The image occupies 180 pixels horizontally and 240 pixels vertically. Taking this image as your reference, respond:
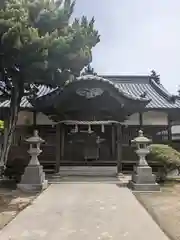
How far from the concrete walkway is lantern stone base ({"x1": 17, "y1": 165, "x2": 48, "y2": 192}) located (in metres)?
1.10

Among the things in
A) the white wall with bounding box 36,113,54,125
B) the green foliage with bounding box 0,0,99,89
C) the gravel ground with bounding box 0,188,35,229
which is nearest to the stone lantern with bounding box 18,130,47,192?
the gravel ground with bounding box 0,188,35,229

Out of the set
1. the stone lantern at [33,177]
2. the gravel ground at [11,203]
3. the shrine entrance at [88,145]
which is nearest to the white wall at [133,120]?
the shrine entrance at [88,145]

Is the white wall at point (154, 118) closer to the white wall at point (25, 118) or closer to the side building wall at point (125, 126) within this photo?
the side building wall at point (125, 126)

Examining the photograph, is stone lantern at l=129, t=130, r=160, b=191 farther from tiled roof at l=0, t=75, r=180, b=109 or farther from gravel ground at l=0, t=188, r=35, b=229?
tiled roof at l=0, t=75, r=180, b=109

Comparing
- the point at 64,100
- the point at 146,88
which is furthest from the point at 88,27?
the point at 146,88

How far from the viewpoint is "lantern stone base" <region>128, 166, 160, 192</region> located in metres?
12.3

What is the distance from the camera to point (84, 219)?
756cm

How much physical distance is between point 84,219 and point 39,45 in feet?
18.5

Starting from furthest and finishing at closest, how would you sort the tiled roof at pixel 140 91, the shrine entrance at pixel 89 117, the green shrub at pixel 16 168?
the tiled roof at pixel 140 91 < the shrine entrance at pixel 89 117 < the green shrub at pixel 16 168

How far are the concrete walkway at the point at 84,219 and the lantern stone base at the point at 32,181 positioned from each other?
Result: 110cm

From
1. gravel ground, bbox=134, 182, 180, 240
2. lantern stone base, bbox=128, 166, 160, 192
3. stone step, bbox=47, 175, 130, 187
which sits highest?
lantern stone base, bbox=128, 166, 160, 192

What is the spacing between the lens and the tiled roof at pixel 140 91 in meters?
18.4

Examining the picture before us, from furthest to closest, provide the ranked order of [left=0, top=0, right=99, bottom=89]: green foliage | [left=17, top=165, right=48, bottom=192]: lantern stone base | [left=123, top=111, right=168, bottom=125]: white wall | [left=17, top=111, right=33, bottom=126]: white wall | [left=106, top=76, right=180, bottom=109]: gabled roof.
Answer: [left=106, top=76, right=180, bottom=109]: gabled roof, [left=123, top=111, right=168, bottom=125]: white wall, [left=17, top=111, right=33, bottom=126]: white wall, [left=17, top=165, right=48, bottom=192]: lantern stone base, [left=0, top=0, right=99, bottom=89]: green foliage

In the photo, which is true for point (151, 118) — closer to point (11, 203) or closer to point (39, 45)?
point (39, 45)
